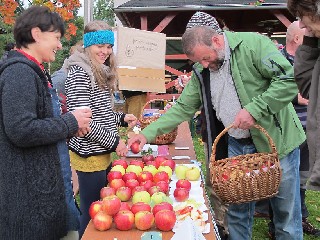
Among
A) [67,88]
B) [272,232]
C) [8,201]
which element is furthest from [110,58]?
[272,232]

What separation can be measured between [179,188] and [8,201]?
91 cm

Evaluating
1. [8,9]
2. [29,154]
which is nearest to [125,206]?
[29,154]

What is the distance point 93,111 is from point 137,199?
762 mm

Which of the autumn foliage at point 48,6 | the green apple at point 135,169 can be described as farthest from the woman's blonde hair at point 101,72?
the autumn foliage at point 48,6

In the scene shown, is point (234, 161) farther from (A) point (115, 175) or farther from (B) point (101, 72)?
(B) point (101, 72)

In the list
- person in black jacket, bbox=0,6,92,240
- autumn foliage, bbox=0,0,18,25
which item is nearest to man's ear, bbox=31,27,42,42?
person in black jacket, bbox=0,6,92,240

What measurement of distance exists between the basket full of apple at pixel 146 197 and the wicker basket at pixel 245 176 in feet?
0.61

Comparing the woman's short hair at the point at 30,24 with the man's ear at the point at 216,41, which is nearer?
the woman's short hair at the point at 30,24

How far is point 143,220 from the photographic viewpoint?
2.07 metres

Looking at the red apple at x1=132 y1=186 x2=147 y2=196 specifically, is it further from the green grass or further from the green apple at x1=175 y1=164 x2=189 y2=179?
the green grass

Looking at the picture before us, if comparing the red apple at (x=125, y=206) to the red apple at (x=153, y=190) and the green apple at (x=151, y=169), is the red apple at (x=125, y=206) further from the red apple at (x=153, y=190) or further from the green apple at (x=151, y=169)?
the green apple at (x=151, y=169)

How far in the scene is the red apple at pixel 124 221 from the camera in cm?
206

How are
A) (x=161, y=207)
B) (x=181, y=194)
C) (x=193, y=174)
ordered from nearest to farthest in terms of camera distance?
(x=161, y=207), (x=181, y=194), (x=193, y=174)

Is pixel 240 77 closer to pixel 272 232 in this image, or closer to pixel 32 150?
pixel 32 150
